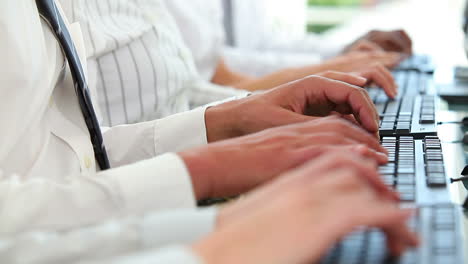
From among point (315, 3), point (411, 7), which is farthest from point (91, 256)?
point (315, 3)

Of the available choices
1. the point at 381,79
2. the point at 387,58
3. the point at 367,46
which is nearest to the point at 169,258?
the point at 381,79

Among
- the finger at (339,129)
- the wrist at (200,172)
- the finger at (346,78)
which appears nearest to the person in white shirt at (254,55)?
the finger at (346,78)

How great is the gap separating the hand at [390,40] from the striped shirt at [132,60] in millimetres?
512

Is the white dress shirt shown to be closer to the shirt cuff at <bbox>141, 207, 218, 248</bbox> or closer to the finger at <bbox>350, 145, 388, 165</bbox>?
the finger at <bbox>350, 145, 388, 165</bbox>

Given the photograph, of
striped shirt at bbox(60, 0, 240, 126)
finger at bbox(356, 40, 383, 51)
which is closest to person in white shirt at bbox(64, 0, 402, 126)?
striped shirt at bbox(60, 0, 240, 126)

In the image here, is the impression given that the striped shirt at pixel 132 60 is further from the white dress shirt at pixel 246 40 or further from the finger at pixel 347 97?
the finger at pixel 347 97

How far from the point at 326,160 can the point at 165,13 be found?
909 millimetres

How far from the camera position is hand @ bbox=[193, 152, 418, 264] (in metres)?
0.44

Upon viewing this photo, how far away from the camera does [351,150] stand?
25.8 inches

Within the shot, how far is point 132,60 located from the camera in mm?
1194

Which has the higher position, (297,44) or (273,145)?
(273,145)

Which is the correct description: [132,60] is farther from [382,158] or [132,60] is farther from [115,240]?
[115,240]

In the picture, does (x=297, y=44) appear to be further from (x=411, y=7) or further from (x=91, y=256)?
(x=91, y=256)

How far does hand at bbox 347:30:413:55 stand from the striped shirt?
0.51 m
